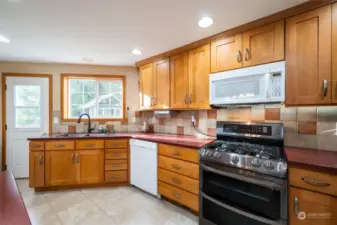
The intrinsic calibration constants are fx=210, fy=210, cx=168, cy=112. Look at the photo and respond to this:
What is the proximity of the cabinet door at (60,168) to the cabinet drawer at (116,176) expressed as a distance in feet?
1.65

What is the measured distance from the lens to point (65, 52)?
10.8 ft

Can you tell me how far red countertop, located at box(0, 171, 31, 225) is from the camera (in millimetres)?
854

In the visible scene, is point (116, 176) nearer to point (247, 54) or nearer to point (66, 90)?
point (66, 90)

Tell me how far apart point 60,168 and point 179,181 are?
6.55ft

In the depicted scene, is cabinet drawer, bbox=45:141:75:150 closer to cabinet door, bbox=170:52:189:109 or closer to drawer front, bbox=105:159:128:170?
drawer front, bbox=105:159:128:170

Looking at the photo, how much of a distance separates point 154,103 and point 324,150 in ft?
7.87

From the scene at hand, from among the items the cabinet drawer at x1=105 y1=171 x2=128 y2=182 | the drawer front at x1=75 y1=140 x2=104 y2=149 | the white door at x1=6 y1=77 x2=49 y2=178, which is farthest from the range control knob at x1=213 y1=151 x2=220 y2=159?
the white door at x1=6 y1=77 x2=49 y2=178

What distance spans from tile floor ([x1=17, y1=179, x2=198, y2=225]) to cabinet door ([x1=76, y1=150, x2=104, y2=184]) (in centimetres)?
17

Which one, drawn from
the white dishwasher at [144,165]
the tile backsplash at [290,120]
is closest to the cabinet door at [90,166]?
the white dishwasher at [144,165]

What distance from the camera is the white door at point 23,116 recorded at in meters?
3.88

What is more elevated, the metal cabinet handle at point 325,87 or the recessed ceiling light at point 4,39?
the recessed ceiling light at point 4,39

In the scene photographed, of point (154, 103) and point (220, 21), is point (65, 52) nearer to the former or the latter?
point (154, 103)

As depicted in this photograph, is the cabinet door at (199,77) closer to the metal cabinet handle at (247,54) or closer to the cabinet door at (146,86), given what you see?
the metal cabinet handle at (247,54)

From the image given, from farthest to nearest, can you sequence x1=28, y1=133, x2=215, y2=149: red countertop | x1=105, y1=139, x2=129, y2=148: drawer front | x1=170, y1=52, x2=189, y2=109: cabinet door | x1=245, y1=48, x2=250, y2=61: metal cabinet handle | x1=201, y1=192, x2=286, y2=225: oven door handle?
x1=105, y1=139, x2=129, y2=148: drawer front → x1=170, y1=52, x2=189, y2=109: cabinet door → x1=28, y1=133, x2=215, y2=149: red countertop → x1=245, y1=48, x2=250, y2=61: metal cabinet handle → x1=201, y1=192, x2=286, y2=225: oven door handle
